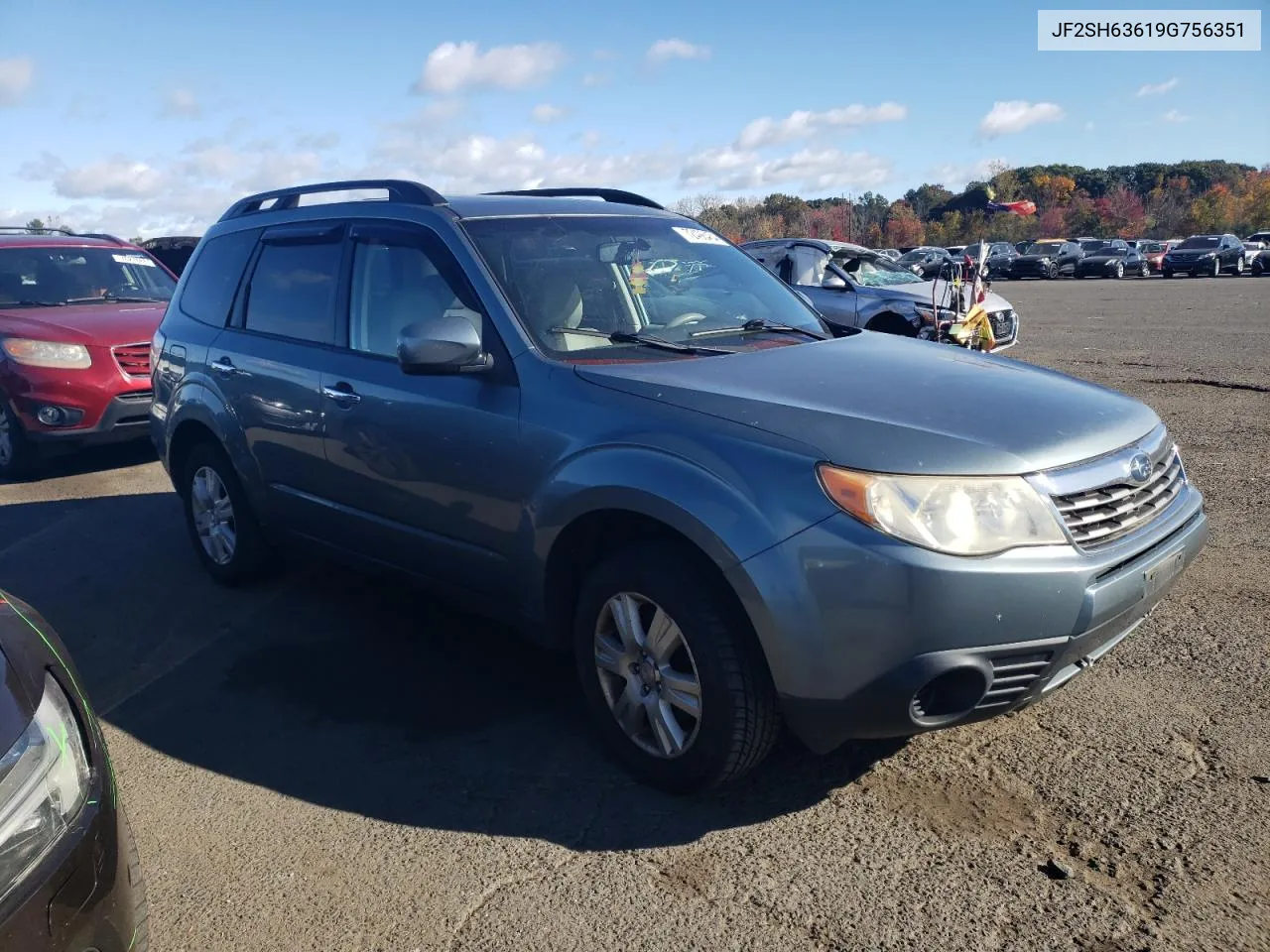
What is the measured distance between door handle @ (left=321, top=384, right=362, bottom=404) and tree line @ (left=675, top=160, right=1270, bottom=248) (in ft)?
201

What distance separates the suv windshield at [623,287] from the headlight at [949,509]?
1.15 metres

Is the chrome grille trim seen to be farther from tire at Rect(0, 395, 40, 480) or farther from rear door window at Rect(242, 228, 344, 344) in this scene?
tire at Rect(0, 395, 40, 480)

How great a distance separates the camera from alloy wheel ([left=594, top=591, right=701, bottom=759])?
10.2ft

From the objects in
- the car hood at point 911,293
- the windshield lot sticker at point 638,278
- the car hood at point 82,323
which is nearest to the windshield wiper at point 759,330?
the windshield lot sticker at point 638,278

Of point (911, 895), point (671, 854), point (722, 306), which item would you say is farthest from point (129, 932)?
point (722, 306)

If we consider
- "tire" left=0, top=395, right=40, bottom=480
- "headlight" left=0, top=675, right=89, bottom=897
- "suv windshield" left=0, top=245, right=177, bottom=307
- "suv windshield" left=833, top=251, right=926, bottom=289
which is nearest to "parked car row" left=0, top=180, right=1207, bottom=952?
"headlight" left=0, top=675, right=89, bottom=897

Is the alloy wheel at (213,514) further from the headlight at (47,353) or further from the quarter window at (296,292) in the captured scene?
the headlight at (47,353)

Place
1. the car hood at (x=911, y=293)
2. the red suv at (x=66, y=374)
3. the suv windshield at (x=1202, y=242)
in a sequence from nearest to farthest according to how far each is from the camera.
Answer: the red suv at (x=66, y=374) → the car hood at (x=911, y=293) → the suv windshield at (x=1202, y=242)

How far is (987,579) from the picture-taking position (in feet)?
8.80

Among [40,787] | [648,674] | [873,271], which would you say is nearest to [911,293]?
[873,271]

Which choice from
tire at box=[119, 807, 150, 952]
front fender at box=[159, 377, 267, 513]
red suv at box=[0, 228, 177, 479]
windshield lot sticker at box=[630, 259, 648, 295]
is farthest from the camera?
red suv at box=[0, 228, 177, 479]

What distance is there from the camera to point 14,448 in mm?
8070

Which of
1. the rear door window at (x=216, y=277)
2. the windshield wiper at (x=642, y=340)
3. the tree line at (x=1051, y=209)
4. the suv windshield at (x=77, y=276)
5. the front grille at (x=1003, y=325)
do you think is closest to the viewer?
the windshield wiper at (x=642, y=340)

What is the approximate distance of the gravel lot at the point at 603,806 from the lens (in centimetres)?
268
